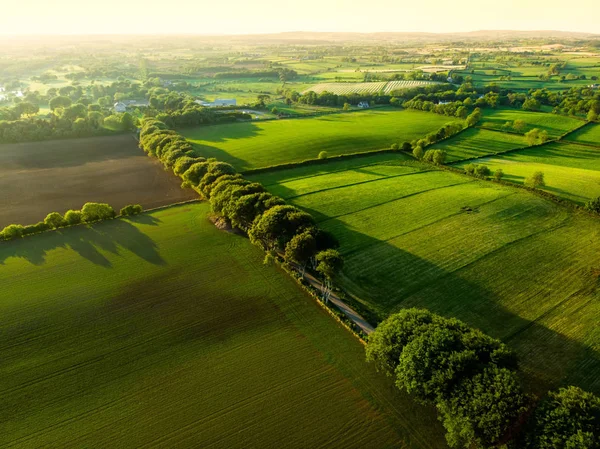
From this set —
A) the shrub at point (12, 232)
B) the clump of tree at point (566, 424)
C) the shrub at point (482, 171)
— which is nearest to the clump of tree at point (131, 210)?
the shrub at point (12, 232)

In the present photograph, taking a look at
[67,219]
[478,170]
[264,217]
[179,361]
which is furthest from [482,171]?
[67,219]

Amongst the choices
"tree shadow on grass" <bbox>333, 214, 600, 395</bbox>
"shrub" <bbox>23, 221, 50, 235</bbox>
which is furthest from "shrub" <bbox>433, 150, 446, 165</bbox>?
"shrub" <bbox>23, 221, 50, 235</bbox>

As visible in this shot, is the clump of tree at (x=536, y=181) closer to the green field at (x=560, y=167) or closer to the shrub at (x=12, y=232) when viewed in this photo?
the green field at (x=560, y=167)

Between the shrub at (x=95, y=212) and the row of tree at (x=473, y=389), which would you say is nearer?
the row of tree at (x=473, y=389)

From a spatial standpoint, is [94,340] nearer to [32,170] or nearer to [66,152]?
[32,170]

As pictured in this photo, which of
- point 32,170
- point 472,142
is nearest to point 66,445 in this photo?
point 32,170

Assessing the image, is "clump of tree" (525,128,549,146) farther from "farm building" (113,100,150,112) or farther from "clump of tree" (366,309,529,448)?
"farm building" (113,100,150,112)

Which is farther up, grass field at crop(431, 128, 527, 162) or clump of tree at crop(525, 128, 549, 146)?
clump of tree at crop(525, 128, 549, 146)
